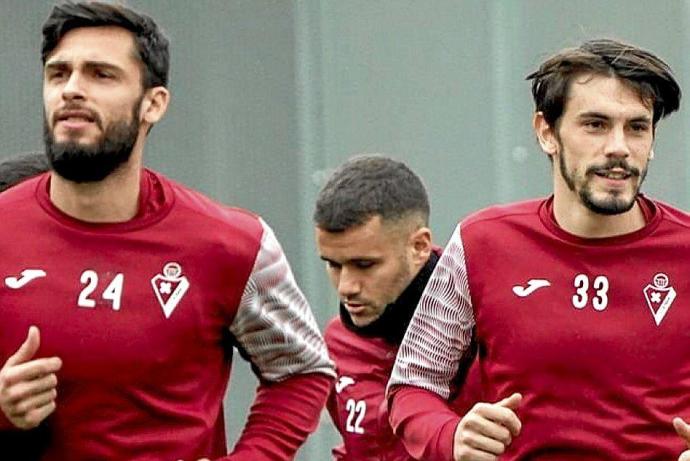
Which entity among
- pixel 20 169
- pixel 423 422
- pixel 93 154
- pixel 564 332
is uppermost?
pixel 93 154

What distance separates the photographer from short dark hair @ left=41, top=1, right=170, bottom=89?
13.2ft

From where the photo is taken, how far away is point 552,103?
4.30 meters

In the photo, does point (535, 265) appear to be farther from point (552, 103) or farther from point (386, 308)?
point (386, 308)

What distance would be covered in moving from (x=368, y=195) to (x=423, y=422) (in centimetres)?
91

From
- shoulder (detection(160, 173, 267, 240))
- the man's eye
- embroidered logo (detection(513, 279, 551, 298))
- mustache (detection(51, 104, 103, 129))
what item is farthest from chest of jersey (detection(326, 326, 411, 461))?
mustache (detection(51, 104, 103, 129))

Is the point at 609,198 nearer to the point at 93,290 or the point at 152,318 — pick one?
the point at 152,318

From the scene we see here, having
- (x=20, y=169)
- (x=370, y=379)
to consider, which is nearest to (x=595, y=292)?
(x=370, y=379)

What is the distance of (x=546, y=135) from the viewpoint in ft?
14.2

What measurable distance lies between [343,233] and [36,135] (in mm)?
2599

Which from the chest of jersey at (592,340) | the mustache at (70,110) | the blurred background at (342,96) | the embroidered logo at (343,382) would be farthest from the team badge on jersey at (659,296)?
the blurred background at (342,96)

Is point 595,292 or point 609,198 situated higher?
point 609,198

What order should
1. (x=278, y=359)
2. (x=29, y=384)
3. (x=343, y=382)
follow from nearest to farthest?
1. (x=29, y=384)
2. (x=278, y=359)
3. (x=343, y=382)

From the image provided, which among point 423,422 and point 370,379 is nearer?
point 423,422

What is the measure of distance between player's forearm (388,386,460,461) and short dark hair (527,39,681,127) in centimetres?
65
